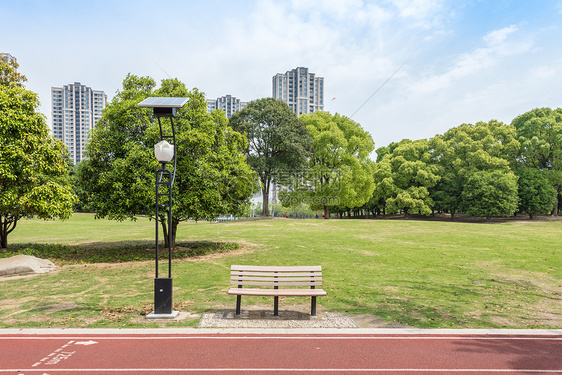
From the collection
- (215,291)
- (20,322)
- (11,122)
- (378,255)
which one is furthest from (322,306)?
(11,122)

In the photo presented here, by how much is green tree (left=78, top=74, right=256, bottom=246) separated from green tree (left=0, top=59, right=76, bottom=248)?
4.61ft

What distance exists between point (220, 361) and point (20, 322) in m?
4.78

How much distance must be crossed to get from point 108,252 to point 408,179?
4350 centimetres

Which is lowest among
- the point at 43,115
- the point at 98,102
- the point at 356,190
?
the point at 356,190

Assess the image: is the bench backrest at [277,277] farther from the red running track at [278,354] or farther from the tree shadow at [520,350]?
the tree shadow at [520,350]

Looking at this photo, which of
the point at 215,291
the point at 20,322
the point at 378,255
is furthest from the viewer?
the point at 378,255

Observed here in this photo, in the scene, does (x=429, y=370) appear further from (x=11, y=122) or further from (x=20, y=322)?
(x=11, y=122)

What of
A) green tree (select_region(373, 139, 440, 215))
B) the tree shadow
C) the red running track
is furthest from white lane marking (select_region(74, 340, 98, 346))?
green tree (select_region(373, 139, 440, 215))

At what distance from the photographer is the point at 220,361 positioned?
5199 millimetres

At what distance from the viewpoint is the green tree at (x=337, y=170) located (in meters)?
41.2

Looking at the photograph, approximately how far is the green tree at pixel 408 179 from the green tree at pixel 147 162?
3631cm

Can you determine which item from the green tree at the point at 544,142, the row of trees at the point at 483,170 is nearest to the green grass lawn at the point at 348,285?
the row of trees at the point at 483,170

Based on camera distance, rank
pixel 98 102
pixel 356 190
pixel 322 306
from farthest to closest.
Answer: pixel 98 102
pixel 356 190
pixel 322 306

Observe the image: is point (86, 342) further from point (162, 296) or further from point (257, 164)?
point (257, 164)
